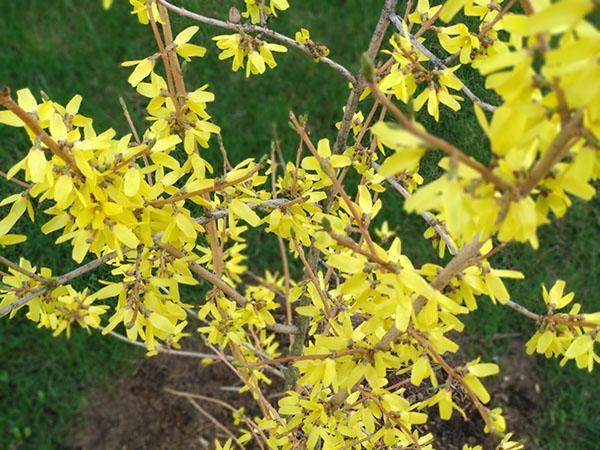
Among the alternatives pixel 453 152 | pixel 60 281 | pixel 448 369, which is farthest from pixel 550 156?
pixel 60 281

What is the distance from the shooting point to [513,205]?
32.2 inches

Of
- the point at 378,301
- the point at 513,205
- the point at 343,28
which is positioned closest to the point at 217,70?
the point at 343,28

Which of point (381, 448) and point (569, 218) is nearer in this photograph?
point (381, 448)

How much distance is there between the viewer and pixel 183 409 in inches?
107

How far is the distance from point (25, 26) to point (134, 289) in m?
2.91

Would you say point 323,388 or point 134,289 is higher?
point 134,289

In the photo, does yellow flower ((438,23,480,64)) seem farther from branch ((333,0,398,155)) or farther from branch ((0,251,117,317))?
branch ((0,251,117,317))

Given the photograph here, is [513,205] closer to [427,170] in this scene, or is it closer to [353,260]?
[353,260]

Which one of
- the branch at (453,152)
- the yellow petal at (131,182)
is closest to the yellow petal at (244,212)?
the yellow petal at (131,182)

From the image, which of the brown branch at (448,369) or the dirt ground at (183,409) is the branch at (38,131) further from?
the dirt ground at (183,409)

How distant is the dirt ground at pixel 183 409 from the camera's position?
2.60 m

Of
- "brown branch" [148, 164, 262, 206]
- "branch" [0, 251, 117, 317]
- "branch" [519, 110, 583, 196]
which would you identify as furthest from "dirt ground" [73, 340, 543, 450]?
"branch" [519, 110, 583, 196]

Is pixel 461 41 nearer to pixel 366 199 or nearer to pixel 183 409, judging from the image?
pixel 366 199

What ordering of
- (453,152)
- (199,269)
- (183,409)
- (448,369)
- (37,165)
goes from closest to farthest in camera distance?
(453,152) < (37,165) < (448,369) < (199,269) < (183,409)
